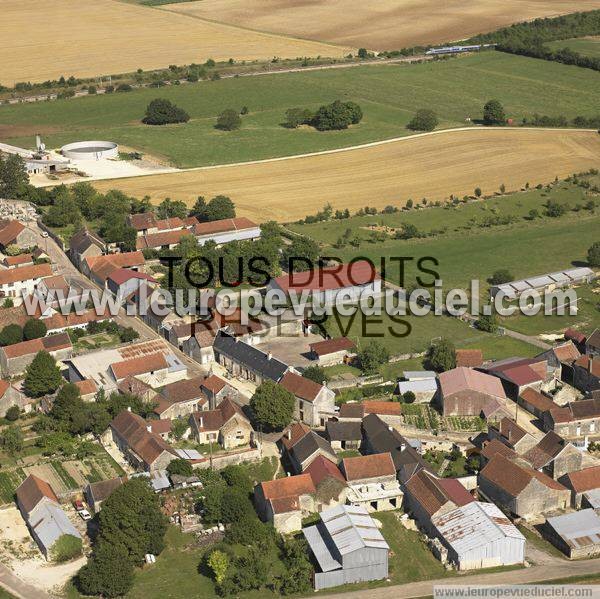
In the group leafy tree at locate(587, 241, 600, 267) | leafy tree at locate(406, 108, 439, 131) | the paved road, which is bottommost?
the paved road

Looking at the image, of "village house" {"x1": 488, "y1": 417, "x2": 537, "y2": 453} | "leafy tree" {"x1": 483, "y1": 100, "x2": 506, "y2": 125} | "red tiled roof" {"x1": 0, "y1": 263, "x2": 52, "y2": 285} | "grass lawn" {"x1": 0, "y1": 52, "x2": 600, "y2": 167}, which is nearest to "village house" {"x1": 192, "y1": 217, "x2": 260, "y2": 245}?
"red tiled roof" {"x1": 0, "y1": 263, "x2": 52, "y2": 285}

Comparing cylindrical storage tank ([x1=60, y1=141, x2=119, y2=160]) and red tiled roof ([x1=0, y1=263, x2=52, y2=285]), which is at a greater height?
cylindrical storage tank ([x1=60, y1=141, x2=119, y2=160])

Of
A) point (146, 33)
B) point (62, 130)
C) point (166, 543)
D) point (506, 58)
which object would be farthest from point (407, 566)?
A: point (146, 33)

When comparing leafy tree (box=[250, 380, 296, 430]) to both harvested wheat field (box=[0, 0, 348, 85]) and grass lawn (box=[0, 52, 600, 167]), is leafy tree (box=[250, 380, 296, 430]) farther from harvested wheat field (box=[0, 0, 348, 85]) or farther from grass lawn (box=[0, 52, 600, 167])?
harvested wheat field (box=[0, 0, 348, 85])

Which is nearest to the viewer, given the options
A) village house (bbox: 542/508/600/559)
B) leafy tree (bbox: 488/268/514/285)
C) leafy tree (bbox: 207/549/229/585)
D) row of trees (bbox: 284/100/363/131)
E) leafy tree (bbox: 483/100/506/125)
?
leafy tree (bbox: 207/549/229/585)

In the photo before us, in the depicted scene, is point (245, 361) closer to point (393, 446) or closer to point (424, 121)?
point (393, 446)

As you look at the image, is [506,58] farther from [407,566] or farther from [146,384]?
[407,566]

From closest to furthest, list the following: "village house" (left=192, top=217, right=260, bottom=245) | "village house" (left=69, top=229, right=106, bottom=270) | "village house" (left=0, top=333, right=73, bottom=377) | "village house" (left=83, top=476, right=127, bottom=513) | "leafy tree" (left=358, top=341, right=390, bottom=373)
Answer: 1. "village house" (left=83, top=476, right=127, bottom=513)
2. "leafy tree" (left=358, top=341, right=390, bottom=373)
3. "village house" (left=0, top=333, right=73, bottom=377)
4. "village house" (left=69, top=229, right=106, bottom=270)
5. "village house" (left=192, top=217, right=260, bottom=245)
